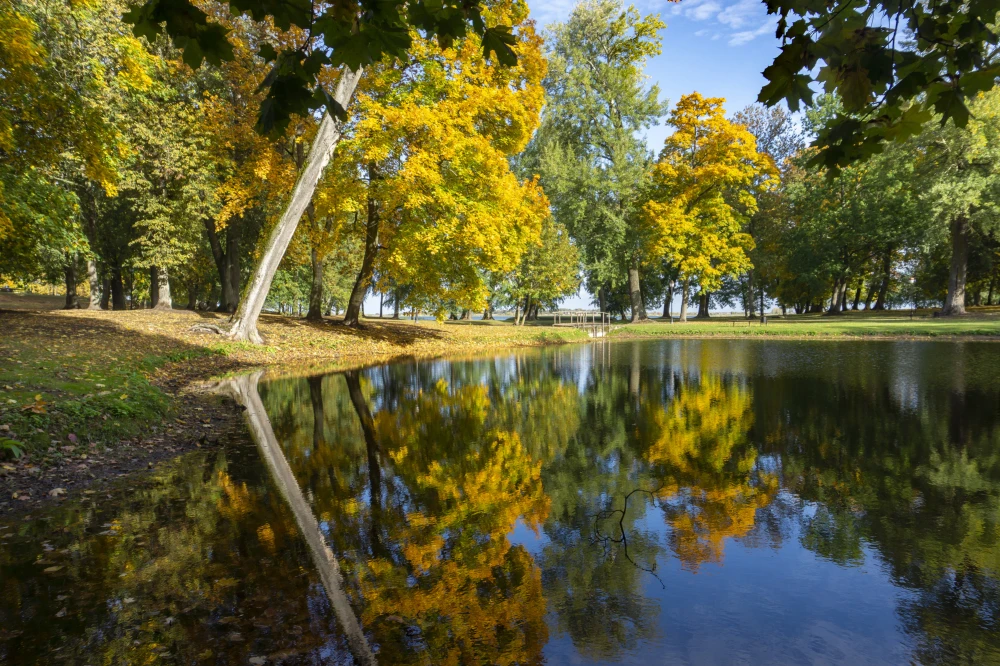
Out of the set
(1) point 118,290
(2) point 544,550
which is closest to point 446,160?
(2) point 544,550

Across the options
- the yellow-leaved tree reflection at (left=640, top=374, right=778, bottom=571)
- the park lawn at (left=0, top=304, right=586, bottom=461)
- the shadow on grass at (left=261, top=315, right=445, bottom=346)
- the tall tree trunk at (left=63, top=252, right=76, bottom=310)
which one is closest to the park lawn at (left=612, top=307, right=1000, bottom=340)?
→ the park lawn at (left=0, top=304, right=586, bottom=461)

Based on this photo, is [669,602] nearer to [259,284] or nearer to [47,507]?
[47,507]

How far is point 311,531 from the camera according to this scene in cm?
464

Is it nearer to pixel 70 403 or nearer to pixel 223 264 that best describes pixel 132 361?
pixel 70 403

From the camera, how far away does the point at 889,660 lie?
114 inches

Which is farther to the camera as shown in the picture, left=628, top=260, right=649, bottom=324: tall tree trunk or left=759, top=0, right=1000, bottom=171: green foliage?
left=628, top=260, right=649, bottom=324: tall tree trunk

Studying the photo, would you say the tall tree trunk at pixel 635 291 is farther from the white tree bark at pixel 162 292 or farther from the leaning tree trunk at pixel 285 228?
the white tree bark at pixel 162 292

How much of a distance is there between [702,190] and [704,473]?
32557 mm

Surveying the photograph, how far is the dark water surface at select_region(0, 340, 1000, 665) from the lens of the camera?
3.12 m

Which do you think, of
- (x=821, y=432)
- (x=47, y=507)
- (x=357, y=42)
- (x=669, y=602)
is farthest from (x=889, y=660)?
(x=47, y=507)

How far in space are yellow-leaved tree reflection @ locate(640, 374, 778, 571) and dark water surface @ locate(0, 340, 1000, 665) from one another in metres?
0.04

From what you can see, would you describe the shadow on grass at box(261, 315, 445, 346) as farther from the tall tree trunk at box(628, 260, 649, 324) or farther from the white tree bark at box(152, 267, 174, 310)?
the tall tree trunk at box(628, 260, 649, 324)

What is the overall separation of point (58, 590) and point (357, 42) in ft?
13.5

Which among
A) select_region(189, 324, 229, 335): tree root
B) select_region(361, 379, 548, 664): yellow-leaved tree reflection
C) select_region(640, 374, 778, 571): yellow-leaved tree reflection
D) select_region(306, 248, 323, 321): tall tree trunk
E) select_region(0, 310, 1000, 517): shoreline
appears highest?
select_region(306, 248, 323, 321): tall tree trunk
